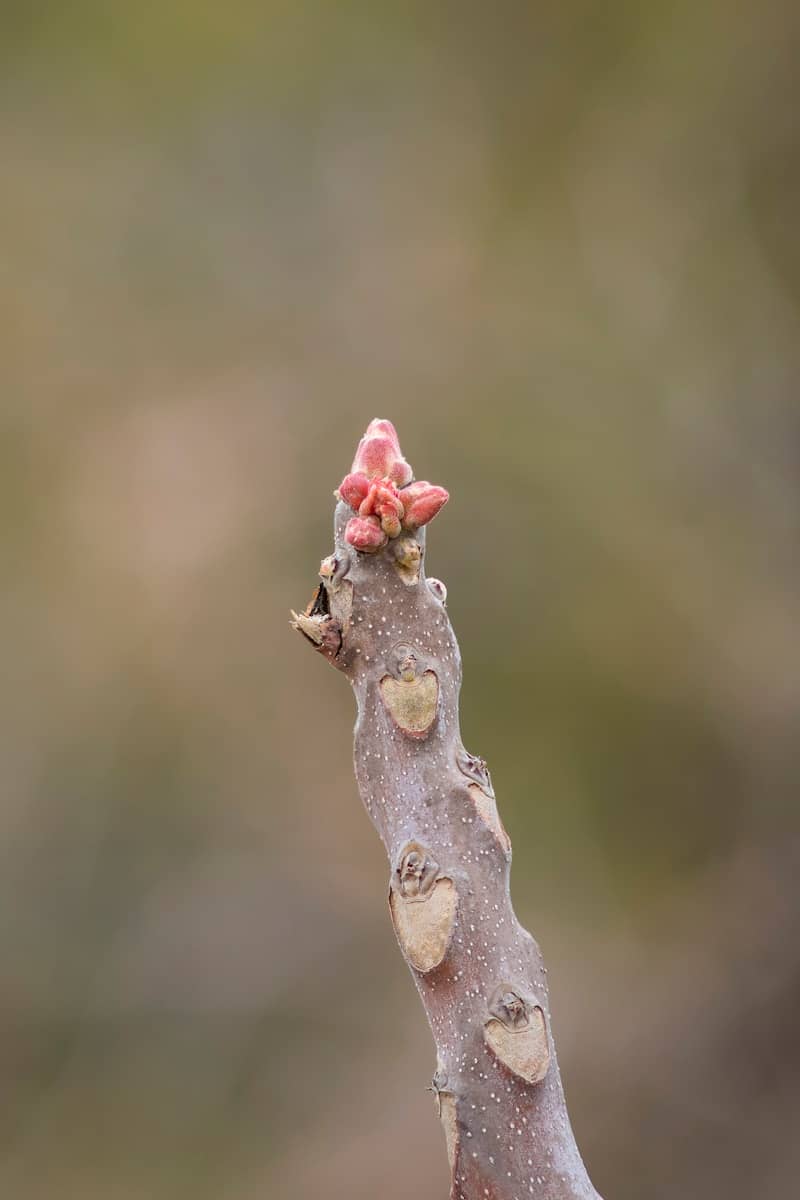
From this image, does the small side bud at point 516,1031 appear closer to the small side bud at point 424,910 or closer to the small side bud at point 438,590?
the small side bud at point 424,910

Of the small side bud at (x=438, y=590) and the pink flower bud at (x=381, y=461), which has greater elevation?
the pink flower bud at (x=381, y=461)

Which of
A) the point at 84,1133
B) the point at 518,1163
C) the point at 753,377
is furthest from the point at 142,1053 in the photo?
the point at 518,1163

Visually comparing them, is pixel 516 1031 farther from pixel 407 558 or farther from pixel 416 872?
pixel 407 558

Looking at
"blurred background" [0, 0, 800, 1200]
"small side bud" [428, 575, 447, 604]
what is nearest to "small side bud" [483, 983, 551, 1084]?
"small side bud" [428, 575, 447, 604]

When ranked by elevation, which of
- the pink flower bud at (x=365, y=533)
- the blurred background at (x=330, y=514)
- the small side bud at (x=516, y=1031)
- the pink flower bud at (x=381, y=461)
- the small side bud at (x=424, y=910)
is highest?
the blurred background at (x=330, y=514)

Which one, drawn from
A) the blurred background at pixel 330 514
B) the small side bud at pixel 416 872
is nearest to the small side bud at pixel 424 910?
the small side bud at pixel 416 872

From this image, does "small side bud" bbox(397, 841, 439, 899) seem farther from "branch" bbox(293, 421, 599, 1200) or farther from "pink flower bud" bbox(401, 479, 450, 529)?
"pink flower bud" bbox(401, 479, 450, 529)
